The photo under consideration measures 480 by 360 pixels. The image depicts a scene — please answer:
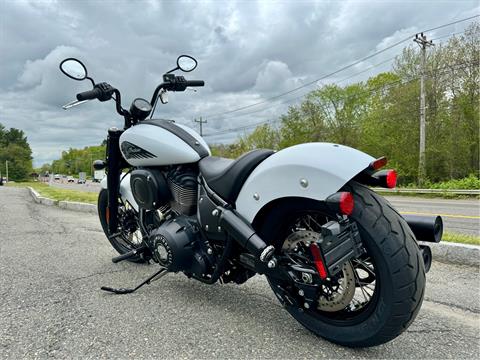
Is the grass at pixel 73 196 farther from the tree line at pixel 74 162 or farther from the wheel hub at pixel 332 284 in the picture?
the tree line at pixel 74 162

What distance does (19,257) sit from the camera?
3900 mm

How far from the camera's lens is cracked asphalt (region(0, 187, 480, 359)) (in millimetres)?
1955

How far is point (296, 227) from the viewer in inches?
80.9

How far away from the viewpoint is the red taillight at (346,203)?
1.64 metres

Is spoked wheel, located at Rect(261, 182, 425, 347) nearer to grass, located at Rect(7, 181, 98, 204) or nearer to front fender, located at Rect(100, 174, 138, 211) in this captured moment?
front fender, located at Rect(100, 174, 138, 211)

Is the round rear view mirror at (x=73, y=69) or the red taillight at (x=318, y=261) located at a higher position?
the round rear view mirror at (x=73, y=69)

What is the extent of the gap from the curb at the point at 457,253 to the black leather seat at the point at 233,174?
223 cm


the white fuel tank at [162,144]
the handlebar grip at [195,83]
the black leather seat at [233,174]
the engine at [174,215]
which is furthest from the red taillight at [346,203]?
the handlebar grip at [195,83]

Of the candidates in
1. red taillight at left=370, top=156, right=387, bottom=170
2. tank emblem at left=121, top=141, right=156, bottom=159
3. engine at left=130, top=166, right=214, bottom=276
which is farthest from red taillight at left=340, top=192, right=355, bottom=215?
tank emblem at left=121, top=141, right=156, bottom=159

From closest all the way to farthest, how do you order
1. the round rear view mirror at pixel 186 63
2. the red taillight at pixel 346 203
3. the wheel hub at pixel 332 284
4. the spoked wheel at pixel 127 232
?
1. the red taillight at pixel 346 203
2. the wheel hub at pixel 332 284
3. the round rear view mirror at pixel 186 63
4. the spoked wheel at pixel 127 232

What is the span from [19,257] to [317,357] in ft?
11.5

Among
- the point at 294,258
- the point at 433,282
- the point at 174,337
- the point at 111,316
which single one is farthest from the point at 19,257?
the point at 433,282

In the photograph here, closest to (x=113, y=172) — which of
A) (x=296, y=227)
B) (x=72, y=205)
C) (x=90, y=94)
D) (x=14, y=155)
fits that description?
(x=90, y=94)

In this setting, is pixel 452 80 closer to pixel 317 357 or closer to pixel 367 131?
pixel 367 131
